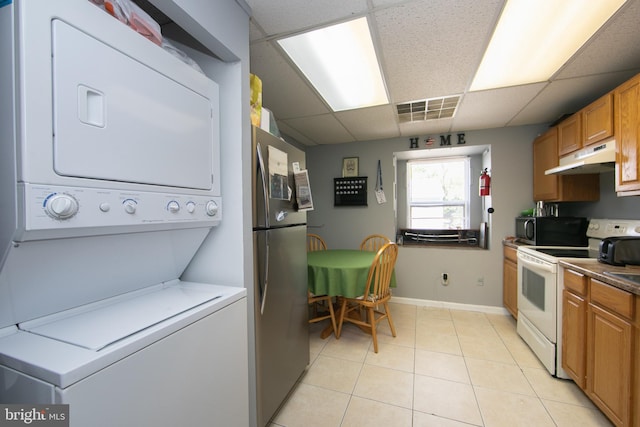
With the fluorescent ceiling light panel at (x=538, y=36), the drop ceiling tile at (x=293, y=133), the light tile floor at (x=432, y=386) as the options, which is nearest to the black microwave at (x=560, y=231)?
the light tile floor at (x=432, y=386)

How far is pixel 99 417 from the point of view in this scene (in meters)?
0.62

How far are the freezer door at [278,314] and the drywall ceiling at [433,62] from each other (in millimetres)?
1152

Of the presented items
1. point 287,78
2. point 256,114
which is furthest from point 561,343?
point 287,78

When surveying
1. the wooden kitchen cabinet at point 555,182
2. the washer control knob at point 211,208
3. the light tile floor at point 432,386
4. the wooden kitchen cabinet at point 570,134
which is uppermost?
the wooden kitchen cabinet at point 570,134

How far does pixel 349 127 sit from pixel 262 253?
2.20m

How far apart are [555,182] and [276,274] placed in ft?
9.32

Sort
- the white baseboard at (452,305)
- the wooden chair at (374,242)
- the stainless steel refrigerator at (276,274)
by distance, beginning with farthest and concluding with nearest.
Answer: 1. the wooden chair at (374,242)
2. the white baseboard at (452,305)
3. the stainless steel refrigerator at (276,274)

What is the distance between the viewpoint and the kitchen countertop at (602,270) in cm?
130

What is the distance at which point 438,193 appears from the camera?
3846mm

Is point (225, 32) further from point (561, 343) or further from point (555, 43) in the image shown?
point (561, 343)

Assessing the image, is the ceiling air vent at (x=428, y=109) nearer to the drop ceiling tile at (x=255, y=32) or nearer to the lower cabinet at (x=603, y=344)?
the drop ceiling tile at (x=255, y=32)

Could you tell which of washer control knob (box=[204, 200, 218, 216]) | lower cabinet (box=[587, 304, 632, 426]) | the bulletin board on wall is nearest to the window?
the bulletin board on wall

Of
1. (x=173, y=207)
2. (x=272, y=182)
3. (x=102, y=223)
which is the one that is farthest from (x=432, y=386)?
(x=102, y=223)

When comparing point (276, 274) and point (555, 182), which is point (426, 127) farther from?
point (276, 274)
